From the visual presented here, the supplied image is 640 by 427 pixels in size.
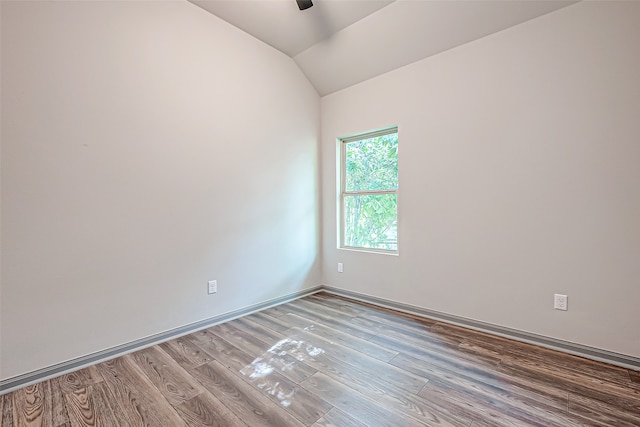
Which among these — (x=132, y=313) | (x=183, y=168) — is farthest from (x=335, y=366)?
(x=183, y=168)

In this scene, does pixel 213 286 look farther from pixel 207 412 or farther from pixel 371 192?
pixel 371 192

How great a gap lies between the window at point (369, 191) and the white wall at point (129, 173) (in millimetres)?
860

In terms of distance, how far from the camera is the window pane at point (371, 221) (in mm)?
3158

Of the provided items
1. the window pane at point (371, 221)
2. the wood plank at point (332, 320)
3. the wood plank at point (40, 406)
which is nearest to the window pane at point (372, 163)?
the window pane at point (371, 221)

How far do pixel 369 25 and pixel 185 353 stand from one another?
10.8 feet

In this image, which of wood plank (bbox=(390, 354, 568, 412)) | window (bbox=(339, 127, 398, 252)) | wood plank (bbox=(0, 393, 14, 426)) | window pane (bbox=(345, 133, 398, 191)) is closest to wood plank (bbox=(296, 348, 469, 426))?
wood plank (bbox=(390, 354, 568, 412))

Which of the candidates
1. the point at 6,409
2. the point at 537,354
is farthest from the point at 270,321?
the point at 537,354

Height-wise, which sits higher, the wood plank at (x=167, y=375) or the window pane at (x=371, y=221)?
the window pane at (x=371, y=221)

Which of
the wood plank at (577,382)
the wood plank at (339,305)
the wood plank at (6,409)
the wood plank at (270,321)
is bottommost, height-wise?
the wood plank at (339,305)

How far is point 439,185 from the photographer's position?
272 centimetres

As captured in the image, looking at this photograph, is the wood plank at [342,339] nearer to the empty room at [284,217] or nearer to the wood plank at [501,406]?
the empty room at [284,217]

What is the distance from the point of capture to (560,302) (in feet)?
6.98

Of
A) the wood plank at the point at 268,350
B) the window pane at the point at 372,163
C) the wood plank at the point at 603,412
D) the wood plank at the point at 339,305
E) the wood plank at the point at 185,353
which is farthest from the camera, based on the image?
the window pane at the point at 372,163

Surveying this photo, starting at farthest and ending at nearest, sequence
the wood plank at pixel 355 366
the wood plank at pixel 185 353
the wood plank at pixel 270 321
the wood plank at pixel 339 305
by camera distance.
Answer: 1. the wood plank at pixel 339 305
2. the wood plank at pixel 270 321
3. the wood plank at pixel 185 353
4. the wood plank at pixel 355 366
